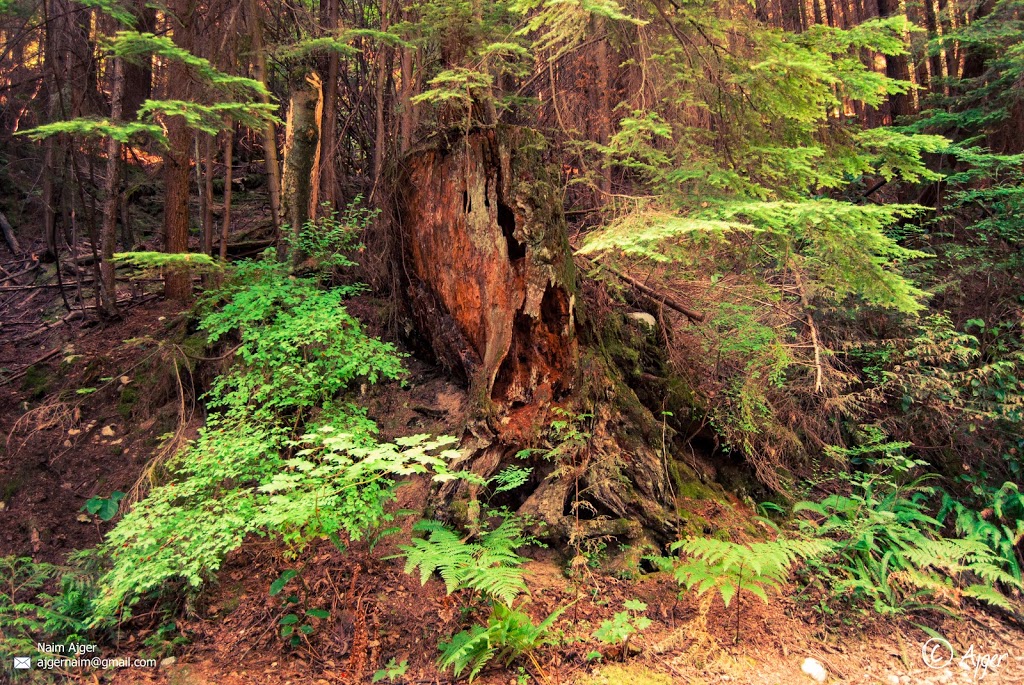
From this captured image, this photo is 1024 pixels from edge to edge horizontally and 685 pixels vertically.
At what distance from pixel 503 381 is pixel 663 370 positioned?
229cm

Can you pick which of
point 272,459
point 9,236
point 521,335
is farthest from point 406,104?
point 9,236

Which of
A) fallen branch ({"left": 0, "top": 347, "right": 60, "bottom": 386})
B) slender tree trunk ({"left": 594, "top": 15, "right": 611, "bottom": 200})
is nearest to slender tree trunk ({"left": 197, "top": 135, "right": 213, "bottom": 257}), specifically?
fallen branch ({"left": 0, "top": 347, "right": 60, "bottom": 386})

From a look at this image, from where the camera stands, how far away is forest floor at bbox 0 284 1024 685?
12.8 feet

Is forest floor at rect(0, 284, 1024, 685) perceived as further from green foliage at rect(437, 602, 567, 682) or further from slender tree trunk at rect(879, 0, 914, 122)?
slender tree trunk at rect(879, 0, 914, 122)

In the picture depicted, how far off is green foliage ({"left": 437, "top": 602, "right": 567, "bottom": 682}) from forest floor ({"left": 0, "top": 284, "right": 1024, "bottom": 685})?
10cm

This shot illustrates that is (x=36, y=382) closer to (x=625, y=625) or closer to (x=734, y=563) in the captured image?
(x=625, y=625)

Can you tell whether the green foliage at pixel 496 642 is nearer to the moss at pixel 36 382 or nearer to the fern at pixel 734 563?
the fern at pixel 734 563

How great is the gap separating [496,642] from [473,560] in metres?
0.54

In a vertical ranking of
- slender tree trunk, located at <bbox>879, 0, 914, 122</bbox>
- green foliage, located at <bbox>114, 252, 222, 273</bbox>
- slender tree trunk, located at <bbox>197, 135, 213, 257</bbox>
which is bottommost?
green foliage, located at <bbox>114, 252, 222, 273</bbox>

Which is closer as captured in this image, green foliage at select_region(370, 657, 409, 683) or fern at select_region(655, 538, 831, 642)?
green foliage at select_region(370, 657, 409, 683)

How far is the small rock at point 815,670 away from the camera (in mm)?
4082

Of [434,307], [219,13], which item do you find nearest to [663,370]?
[434,307]

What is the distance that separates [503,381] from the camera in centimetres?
535

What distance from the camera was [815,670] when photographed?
414cm
